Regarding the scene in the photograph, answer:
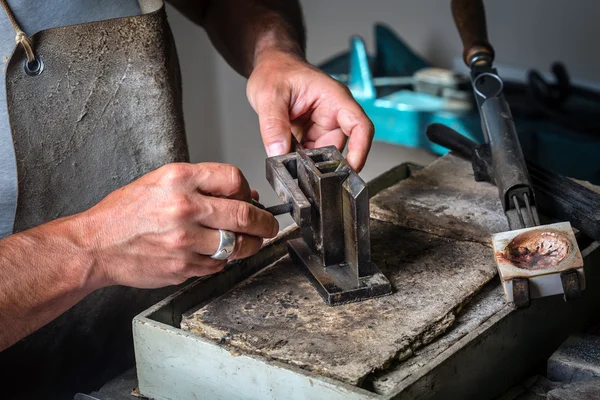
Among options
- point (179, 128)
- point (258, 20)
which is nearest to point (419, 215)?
point (179, 128)

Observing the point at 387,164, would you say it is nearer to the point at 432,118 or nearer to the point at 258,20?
the point at 432,118

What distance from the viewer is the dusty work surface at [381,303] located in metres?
1.03

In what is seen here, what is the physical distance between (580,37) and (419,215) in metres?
2.04

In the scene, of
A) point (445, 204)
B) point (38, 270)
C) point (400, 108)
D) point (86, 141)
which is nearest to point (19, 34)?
point (86, 141)

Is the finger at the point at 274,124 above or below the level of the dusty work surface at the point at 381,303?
above

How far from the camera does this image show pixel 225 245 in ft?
Result: 3.57

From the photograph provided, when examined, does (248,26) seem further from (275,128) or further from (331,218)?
(331,218)

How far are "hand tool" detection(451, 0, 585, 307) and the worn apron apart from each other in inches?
22.3

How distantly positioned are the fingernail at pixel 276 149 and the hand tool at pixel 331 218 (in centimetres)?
10

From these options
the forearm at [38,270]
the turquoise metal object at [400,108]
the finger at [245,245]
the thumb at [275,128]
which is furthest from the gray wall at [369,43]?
the forearm at [38,270]

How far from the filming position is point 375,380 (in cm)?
100

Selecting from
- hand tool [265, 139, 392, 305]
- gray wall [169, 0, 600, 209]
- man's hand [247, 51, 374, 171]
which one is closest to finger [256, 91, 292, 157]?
man's hand [247, 51, 374, 171]

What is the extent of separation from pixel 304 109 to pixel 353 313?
473mm

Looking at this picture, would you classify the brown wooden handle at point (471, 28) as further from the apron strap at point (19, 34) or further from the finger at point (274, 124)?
the apron strap at point (19, 34)
